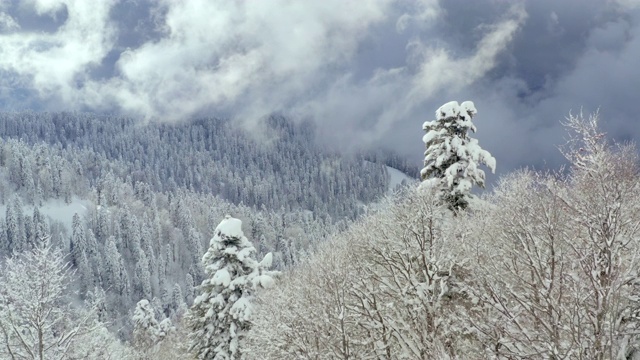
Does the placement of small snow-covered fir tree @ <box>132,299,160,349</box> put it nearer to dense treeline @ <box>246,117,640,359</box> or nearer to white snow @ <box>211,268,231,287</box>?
white snow @ <box>211,268,231,287</box>

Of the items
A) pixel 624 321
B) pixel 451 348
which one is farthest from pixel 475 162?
pixel 624 321

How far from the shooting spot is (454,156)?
25172 millimetres

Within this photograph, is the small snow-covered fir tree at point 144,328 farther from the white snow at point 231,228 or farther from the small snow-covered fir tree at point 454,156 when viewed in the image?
the small snow-covered fir tree at point 454,156

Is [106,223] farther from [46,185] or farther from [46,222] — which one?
[46,185]

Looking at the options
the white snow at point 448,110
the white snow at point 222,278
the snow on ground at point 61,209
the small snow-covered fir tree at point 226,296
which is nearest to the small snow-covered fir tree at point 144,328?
the small snow-covered fir tree at point 226,296

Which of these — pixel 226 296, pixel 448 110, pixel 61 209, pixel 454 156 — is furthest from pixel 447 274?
pixel 61 209

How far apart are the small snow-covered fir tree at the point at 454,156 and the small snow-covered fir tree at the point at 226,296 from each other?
405 inches

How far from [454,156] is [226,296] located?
1410cm

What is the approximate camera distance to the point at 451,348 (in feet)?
55.1

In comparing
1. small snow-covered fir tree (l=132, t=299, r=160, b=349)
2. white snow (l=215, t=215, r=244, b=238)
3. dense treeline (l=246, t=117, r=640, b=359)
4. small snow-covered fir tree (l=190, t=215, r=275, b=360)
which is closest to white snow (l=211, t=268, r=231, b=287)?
small snow-covered fir tree (l=190, t=215, r=275, b=360)

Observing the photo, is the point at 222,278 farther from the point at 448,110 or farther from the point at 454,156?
the point at 448,110

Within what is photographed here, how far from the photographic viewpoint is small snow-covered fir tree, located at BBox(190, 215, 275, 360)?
84.3 ft

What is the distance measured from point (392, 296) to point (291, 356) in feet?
17.2

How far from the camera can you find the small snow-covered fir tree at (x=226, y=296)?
25703mm
